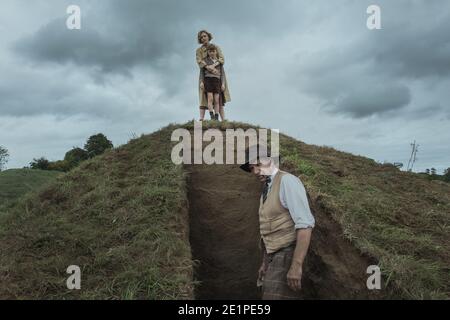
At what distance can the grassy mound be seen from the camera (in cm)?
446

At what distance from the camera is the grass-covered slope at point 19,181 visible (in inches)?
421

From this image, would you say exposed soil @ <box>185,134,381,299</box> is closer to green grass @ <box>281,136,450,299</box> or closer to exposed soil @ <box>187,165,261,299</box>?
exposed soil @ <box>187,165,261,299</box>

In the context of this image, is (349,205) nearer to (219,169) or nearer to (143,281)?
(219,169)

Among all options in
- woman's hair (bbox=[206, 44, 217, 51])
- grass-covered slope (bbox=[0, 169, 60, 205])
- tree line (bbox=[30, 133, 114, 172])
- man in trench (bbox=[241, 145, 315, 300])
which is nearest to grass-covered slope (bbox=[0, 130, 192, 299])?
man in trench (bbox=[241, 145, 315, 300])

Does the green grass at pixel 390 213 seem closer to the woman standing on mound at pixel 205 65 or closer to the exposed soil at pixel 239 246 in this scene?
the exposed soil at pixel 239 246

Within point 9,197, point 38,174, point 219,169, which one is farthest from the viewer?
point 38,174

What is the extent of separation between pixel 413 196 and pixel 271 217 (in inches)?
197

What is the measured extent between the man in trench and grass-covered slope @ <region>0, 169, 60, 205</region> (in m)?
7.54

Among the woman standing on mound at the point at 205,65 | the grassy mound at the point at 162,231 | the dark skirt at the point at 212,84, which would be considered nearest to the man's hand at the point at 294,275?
the grassy mound at the point at 162,231

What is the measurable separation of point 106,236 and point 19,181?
8.01 m

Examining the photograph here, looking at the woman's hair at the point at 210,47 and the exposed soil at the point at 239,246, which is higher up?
the woman's hair at the point at 210,47

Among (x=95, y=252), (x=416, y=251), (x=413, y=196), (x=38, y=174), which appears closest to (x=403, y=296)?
(x=416, y=251)

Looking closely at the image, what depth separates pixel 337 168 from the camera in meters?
8.36

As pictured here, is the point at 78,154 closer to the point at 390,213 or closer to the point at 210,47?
the point at 210,47
